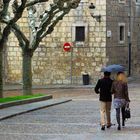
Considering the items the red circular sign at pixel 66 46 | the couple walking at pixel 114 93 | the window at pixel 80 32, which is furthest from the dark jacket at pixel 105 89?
the window at pixel 80 32

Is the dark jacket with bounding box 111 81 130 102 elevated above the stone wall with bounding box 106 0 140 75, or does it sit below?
below

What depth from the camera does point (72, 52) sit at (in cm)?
4312

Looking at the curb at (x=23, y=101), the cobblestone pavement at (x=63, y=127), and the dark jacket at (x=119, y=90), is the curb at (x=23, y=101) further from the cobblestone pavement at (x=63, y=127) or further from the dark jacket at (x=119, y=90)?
the dark jacket at (x=119, y=90)

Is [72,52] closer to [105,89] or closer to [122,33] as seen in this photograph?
[122,33]

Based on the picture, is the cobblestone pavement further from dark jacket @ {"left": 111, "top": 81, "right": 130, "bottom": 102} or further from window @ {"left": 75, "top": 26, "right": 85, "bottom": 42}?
window @ {"left": 75, "top": 26, "right": 85, "bottom": 42}

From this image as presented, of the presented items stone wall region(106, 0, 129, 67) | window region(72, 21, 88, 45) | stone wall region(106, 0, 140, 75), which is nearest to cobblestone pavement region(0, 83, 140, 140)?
window region(72, 21, 88, 45)

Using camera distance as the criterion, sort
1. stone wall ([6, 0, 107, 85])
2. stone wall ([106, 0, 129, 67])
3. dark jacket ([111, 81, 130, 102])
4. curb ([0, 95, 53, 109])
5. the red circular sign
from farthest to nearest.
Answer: stone wall ([106, 0, 129, 67]) → stone wall ([6, 0, 107, 85]) → the red circular sign → curb ([0, 95, 53, 109]) → dark jacket ([111, 81, 130, 102])

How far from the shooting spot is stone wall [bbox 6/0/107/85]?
42781 mm

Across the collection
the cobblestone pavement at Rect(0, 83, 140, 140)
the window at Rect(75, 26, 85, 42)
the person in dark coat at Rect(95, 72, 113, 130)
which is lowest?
the cobblestone pavement at Rect(0, 83, 140, 140)

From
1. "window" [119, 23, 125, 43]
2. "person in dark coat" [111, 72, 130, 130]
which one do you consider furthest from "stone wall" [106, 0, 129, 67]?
"person in dark coat" [111, 72, 130, 130]

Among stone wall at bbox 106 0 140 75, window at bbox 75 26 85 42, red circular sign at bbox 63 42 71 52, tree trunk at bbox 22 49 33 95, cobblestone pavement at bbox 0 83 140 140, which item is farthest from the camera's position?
stone wall at bbox 106 0 140 75

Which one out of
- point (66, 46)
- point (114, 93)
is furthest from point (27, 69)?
point (114, 93)

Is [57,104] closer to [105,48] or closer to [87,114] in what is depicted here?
[87,114]

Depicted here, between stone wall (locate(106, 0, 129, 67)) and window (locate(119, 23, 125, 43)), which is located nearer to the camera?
stone wall (locate(106, 0, 129, 67))
